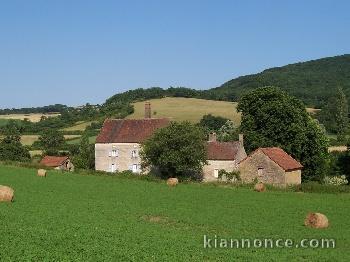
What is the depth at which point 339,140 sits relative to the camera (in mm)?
95438

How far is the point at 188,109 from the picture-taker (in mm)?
124438

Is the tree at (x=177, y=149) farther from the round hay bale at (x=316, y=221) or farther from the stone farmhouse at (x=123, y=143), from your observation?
the round hay bale at (x=316, y=221)

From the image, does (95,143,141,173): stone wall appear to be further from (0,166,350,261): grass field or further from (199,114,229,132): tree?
(199,114,229,132): tree

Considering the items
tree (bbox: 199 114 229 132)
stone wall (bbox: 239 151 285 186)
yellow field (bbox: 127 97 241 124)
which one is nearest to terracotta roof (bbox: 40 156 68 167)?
yellow field (bbox: 127 97 241 124)

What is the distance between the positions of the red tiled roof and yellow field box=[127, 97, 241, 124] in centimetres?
5449

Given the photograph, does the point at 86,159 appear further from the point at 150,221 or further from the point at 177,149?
the point at 150,221

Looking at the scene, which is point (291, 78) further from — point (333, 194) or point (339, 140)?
point (333, 194)

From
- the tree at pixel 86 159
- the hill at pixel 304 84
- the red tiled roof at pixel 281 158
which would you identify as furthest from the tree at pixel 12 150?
the hill at pixel 304 84

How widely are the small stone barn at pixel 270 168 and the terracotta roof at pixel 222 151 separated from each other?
3.88m

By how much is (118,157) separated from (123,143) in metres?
1.86

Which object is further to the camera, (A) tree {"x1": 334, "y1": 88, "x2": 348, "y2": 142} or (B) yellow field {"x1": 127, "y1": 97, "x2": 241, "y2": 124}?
(B) yellow field {"x1": 127, "y1": 97, "x2": 241, "y2": 124}

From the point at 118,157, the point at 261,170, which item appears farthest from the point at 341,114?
the point at 261,170

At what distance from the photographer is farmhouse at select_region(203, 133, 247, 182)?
5903cm

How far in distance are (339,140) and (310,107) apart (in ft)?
128
